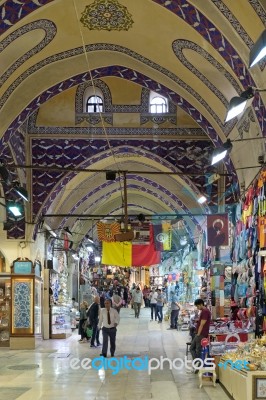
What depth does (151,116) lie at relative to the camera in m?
15.8

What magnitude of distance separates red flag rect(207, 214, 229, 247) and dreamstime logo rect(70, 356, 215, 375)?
2786mm

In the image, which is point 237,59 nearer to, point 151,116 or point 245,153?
point 245,153

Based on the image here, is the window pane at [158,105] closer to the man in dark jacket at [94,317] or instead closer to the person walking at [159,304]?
the man in dark jacket at [94,317]

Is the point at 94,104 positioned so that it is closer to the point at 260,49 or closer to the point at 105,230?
the point at 105,230

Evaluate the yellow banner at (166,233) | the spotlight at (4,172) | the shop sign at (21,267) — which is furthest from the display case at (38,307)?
the spotlight at (4,172)

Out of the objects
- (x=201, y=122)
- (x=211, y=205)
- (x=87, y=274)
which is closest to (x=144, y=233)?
(x=87, y=274)

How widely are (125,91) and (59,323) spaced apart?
6.97 m

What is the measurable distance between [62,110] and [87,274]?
16.2 meters

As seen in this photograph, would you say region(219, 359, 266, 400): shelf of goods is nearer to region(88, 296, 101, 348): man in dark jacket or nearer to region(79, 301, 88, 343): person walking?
region(88, 296, 101, 348): man in dark jacket

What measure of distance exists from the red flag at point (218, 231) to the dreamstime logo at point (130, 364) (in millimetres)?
2786

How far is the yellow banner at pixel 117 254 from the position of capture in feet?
73.1

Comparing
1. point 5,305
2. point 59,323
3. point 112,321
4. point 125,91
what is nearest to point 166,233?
point 59,323

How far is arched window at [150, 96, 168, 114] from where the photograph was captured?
15.8 m

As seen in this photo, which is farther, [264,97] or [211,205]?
[211,205]
